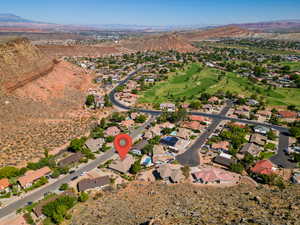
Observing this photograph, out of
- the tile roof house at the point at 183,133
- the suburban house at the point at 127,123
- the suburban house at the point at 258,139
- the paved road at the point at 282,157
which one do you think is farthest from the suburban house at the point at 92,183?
the suburban house at the point at 258,139

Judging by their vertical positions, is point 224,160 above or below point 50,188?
above

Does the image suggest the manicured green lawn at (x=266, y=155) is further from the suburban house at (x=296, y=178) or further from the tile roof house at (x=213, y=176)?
the tile roof house at (x=213, y=176)

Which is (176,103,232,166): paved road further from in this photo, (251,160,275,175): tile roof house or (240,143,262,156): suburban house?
(251,160,275,175): tile roof house

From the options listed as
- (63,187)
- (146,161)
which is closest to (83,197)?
(63,187)

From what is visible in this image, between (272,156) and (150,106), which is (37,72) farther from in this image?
(272,156)

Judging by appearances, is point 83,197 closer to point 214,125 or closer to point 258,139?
point 214,125

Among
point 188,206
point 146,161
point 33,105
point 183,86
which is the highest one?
point 33,105

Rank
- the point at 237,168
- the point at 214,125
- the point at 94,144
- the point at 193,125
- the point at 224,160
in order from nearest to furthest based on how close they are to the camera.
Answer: the point at 237,168, the point at 224,160, the point at 94,144, the point at 193,125, the point at 214,125
